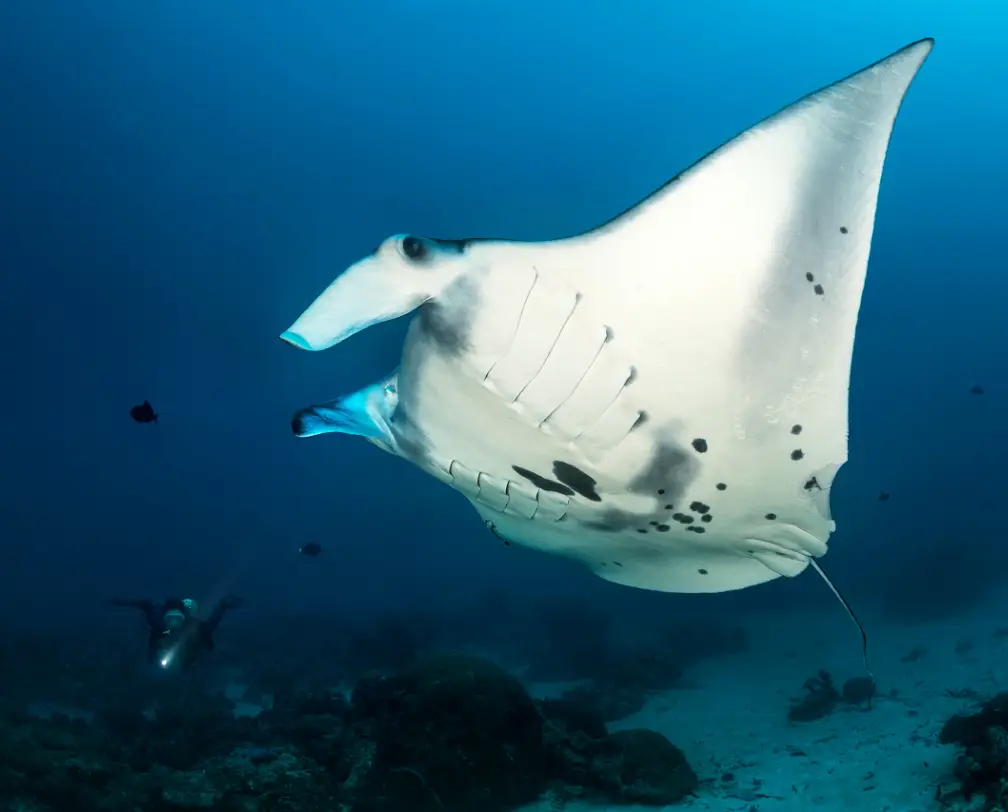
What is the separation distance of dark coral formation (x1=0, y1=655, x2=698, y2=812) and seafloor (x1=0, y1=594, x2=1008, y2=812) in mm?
18

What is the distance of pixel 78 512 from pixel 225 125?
182 ft

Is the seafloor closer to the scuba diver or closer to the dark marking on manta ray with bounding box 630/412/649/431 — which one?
the scuba diver

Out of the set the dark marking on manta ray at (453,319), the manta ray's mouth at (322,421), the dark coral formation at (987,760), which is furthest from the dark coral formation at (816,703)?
the dark marking on manta ray at (453,319)

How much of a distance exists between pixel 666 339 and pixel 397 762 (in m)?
5.29

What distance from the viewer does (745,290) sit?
2246 mm

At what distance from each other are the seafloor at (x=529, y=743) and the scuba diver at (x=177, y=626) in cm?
104

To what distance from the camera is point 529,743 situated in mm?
6273

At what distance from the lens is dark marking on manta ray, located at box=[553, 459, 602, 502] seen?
2.78m

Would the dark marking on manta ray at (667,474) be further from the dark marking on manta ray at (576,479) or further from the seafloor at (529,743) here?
the seafloor at (529,743)

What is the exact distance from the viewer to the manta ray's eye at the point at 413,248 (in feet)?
6.59

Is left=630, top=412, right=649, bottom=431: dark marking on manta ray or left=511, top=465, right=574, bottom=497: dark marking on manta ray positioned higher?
left=630, top=412, right=649, bottom=431: dark marking on manta ray

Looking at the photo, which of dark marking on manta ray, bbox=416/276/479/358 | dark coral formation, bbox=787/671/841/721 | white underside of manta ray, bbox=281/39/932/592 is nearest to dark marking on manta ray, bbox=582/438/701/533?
white underside of manta ray, bbox=281/39/932/592

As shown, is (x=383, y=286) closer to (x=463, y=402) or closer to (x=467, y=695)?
(x=463, y=402)

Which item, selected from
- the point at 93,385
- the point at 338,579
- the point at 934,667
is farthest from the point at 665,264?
the point at 338,579
